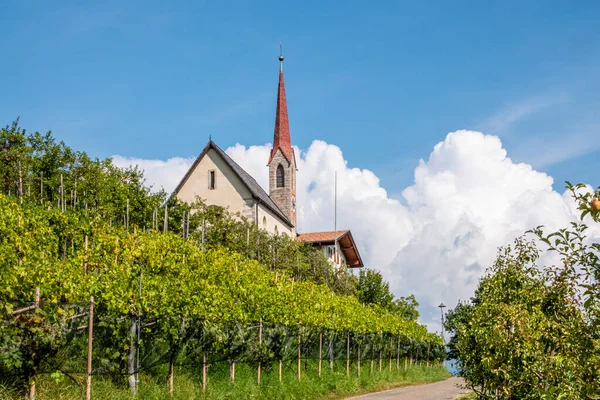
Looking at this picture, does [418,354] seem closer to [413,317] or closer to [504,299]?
[413,317]

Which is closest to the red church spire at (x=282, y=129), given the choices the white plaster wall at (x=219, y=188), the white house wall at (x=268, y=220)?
the white house wall at (x=268, y=220)

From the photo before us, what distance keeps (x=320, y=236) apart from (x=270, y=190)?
599 cm

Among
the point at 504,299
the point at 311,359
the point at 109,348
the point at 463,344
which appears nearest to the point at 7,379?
the point at 109,348

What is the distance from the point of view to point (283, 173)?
57.4 meters

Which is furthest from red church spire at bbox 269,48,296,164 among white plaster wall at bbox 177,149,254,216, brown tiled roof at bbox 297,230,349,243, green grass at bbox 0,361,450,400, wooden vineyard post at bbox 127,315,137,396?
wooden vineyard post at bbox 127,315,137,396

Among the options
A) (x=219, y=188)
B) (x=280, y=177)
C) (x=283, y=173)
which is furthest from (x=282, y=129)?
(x=219, y=188)

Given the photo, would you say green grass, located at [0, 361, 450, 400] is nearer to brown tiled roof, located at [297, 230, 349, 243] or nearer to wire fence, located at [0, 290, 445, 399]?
wire fence, located at [0, 290, 445, 399]

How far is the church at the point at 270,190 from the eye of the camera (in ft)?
154

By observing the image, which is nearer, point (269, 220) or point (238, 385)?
point (238, 385)

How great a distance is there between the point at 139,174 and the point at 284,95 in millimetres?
25710

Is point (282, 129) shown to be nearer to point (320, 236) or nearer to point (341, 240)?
point (320, 236)

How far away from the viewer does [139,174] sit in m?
39.1

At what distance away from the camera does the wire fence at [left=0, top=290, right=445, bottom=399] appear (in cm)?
1072

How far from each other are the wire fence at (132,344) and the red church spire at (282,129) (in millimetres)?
35566
